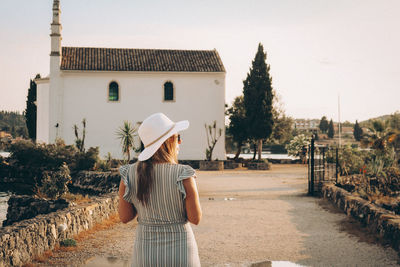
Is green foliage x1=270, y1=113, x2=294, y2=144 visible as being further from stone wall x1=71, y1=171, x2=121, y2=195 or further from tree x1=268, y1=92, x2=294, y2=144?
stone wall x1=71, y1=171, x2=121, y2=195

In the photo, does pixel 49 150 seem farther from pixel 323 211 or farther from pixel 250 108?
pixel 323 211

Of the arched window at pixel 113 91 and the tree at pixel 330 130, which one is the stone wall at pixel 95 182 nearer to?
the arched window at pixel 113 91

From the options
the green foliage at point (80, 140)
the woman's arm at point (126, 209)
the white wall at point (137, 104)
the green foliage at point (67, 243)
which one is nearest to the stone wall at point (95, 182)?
the green foliage at point (80, 140)

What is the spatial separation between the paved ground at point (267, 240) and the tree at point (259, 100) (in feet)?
55.2

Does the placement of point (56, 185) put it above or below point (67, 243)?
above

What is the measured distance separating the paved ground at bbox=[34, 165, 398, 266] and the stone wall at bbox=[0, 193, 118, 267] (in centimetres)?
29

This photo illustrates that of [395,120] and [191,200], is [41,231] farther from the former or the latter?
[395,120]

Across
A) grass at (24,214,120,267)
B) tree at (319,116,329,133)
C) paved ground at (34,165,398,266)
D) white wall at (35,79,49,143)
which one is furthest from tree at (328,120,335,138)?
grass at (24,214,120,267)

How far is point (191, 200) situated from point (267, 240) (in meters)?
4.93

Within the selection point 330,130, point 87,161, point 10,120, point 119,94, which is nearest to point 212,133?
point 119,94

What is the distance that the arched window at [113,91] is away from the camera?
97.7ft

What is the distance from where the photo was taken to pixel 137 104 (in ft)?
97.7

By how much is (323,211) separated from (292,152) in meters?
21.3

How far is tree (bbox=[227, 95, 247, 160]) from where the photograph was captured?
29875mm
